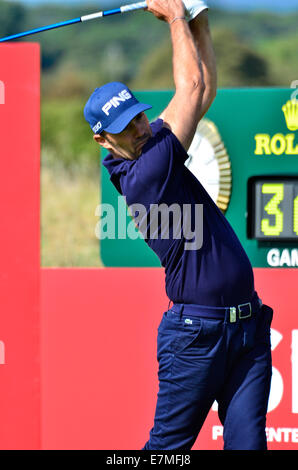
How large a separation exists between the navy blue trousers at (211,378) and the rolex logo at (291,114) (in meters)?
1.56

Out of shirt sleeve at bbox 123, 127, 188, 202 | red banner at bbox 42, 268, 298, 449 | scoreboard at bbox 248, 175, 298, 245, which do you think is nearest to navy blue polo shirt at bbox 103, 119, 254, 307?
shirt sleeve at bbox 123, 127, 188, 202

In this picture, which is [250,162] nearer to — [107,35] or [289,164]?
[289,164]

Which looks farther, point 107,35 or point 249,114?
point 107,35

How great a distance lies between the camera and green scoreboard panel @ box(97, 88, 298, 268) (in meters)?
4.42

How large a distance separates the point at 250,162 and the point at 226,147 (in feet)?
0.54

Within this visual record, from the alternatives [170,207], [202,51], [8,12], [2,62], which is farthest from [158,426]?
[8,12]

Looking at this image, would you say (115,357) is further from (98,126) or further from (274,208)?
(98,126)

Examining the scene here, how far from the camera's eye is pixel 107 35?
180 ft

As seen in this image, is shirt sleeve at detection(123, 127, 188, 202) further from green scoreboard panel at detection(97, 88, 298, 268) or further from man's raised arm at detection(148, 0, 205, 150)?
green scoreboard panel at detection(97, 88, 298, 268)

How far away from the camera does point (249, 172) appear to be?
4523 millimetres

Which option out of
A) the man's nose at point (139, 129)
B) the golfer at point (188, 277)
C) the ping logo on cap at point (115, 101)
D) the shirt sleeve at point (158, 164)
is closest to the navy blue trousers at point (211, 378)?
the golfer at point (188, 277)

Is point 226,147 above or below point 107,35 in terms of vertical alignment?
below

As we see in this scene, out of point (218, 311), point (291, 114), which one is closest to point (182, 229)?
point (218, 311)

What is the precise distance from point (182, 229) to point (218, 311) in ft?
1.12
